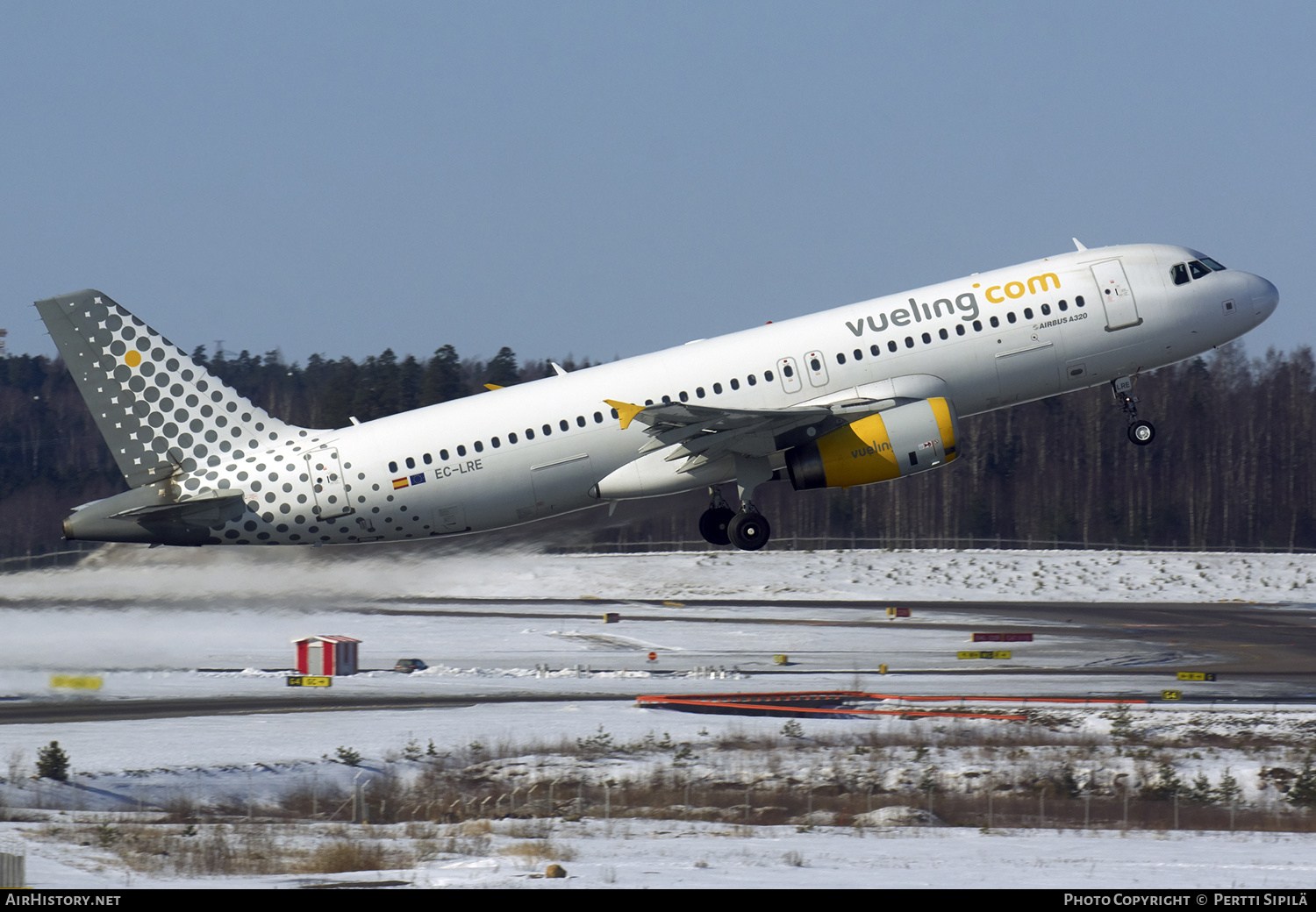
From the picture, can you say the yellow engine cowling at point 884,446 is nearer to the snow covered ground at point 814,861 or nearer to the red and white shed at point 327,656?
the snow covered ground at point 814,861

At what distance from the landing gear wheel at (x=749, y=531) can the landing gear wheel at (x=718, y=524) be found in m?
0.97

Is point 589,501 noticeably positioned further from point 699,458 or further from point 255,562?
point 255,562

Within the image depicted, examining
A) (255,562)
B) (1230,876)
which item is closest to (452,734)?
(255,562)

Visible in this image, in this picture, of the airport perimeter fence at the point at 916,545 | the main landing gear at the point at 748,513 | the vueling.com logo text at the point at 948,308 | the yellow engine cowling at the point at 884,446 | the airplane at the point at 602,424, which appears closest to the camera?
the yellow engine cowling at the point at 884,446

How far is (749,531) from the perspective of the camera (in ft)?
113

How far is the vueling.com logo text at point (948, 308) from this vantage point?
33500 mm

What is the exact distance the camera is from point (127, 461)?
33.8 metres

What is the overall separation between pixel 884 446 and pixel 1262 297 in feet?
36.4

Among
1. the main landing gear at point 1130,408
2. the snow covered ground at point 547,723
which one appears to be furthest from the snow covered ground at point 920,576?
the main landing gear at point 1130,408

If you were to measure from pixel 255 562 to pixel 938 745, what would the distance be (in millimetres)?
18783

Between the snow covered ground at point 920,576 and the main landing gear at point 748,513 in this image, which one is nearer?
the main landing gear at point 748,513

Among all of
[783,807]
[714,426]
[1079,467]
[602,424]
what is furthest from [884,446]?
[1079,467]

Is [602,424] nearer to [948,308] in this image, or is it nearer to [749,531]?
[749,531]

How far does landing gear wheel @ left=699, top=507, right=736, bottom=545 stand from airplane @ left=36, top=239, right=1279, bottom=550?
1146 mm
